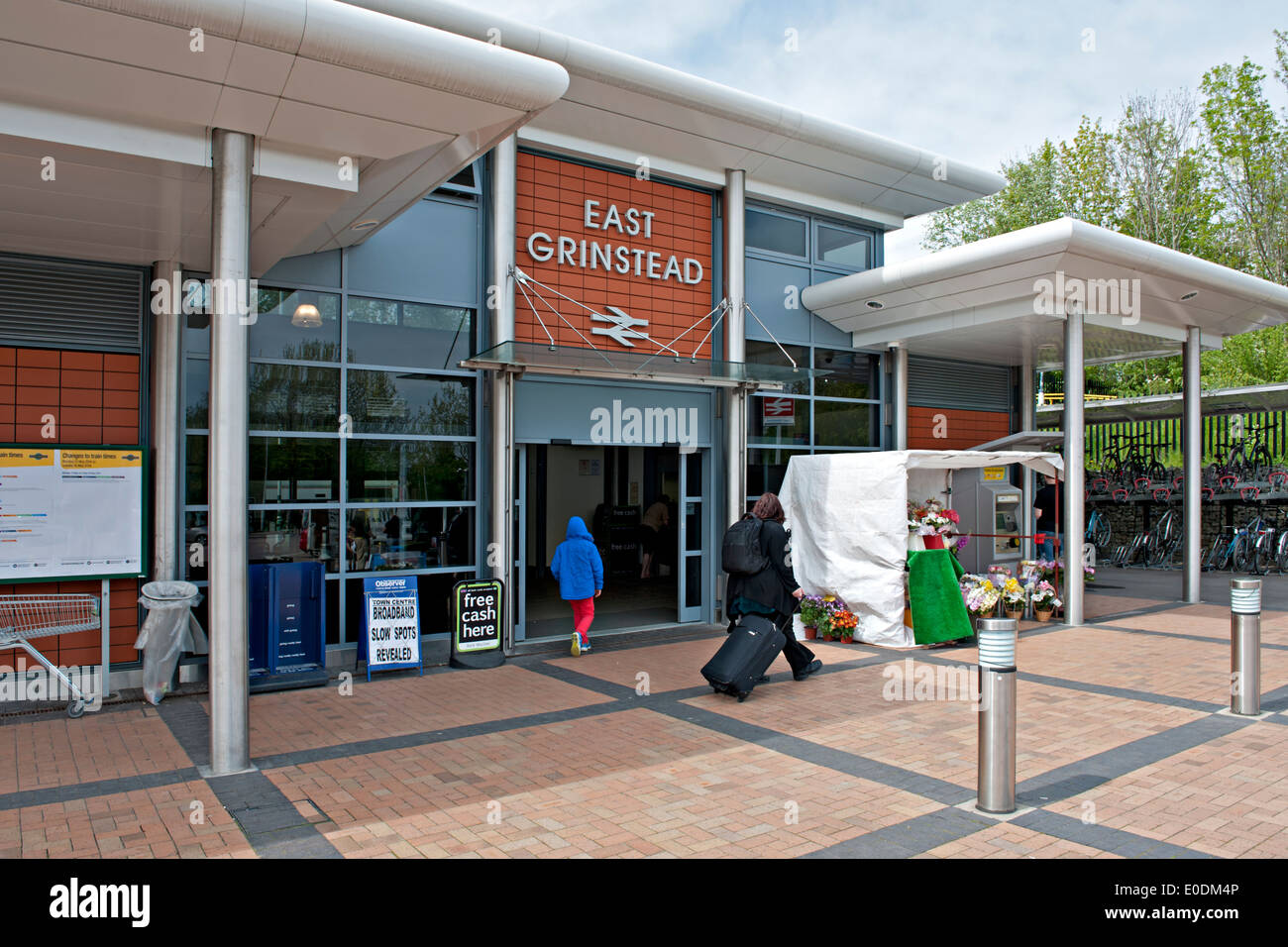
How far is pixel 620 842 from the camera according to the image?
4.41 meters

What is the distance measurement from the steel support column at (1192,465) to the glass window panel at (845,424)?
15.2ft

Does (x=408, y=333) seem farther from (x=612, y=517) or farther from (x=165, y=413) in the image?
(x=612, y=517)

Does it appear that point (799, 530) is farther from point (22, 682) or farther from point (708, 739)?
point (22, 682)

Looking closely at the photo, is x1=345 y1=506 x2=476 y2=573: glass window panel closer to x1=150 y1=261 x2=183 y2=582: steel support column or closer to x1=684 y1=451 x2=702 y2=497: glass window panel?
x1=150 y1=261 x2=183 y2=582: steel support column

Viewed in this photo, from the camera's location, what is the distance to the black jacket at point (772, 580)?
774 centimetres

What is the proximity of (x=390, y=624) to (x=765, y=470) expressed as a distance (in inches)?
213

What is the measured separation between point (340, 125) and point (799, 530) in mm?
7017

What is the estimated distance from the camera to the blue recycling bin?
26.0ft

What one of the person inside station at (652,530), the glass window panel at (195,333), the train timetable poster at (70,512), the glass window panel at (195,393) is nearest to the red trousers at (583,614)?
the glass window panel at (195,393)

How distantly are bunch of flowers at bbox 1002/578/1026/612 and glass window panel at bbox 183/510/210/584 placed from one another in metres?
8.85

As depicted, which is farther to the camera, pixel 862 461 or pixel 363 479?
pixel 862 461

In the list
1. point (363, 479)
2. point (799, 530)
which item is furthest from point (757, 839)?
point (799, 530)

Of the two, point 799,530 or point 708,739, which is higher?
point 799,530

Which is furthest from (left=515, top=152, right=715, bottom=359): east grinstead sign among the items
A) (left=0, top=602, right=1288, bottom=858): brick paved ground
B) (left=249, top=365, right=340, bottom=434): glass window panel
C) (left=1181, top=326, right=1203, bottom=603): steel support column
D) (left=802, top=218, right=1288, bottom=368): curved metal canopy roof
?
(left=1181, top=326, right=1203, bottom=603): steel support column
